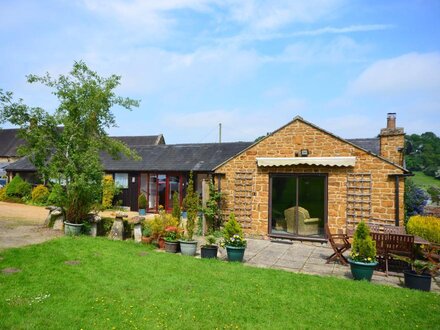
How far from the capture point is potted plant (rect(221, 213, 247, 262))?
9695 millimetres

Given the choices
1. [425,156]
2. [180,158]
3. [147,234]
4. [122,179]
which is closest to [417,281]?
[147,234]

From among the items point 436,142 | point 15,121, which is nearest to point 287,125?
point 15,121

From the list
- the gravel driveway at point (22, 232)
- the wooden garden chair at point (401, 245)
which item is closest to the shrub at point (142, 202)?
the gravel driveway at point (22, 232)

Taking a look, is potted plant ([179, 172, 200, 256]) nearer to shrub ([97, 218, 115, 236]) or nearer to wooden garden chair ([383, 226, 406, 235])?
shrub ([97, 218, 115, 236])

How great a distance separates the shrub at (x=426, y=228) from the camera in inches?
462

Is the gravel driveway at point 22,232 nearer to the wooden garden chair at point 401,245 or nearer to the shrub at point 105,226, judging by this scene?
the shrub at point 105,226

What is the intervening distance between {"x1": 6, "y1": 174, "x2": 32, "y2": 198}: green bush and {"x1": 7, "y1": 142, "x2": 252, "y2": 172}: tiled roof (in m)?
6.78

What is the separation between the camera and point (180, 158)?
2330 centimetres

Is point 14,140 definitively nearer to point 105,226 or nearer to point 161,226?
point 105,226

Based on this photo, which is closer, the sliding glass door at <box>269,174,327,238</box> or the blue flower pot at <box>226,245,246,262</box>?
the blue flower pot at <box>226,245,246,262</box>

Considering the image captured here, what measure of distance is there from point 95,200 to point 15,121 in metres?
4.53

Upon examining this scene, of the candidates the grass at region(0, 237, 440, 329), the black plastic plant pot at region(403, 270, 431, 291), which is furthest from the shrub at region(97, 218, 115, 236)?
the black plastic plant pot at region(403, 270, 431, 291)

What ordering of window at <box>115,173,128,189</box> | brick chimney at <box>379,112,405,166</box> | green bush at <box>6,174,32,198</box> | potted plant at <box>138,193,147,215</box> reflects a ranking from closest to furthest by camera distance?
brick chimney at <box>379,112,405,166</box>
potted plant at <box>138,193,147,215</box>
window at <box>115,173,128,189</box>
green bush at <box>6,174,32,198</box>

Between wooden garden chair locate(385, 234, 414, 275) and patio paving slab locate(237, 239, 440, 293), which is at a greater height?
wooden garden chair locate(385, 234, 414, 275)
